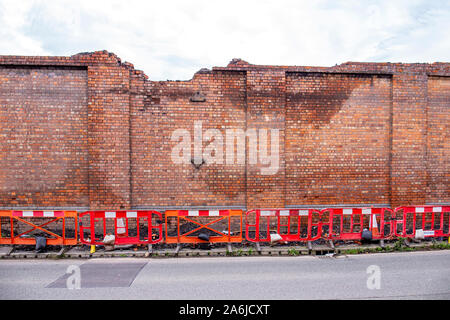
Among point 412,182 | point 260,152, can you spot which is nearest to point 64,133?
point 260,152

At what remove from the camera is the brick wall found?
671cm

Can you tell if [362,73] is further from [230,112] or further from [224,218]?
[224,218]

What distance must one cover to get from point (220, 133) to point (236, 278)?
4080 millimetres

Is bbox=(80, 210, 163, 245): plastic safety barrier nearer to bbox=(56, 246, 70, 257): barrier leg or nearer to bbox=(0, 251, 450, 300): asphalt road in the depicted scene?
bbox=(56, 246, 70, 257): barrier leg

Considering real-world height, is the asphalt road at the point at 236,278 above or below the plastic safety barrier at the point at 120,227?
below

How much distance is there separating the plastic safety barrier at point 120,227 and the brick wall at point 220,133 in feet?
1.64

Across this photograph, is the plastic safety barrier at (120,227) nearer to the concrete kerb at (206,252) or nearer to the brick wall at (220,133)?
the concrete kerb at (206,252)
